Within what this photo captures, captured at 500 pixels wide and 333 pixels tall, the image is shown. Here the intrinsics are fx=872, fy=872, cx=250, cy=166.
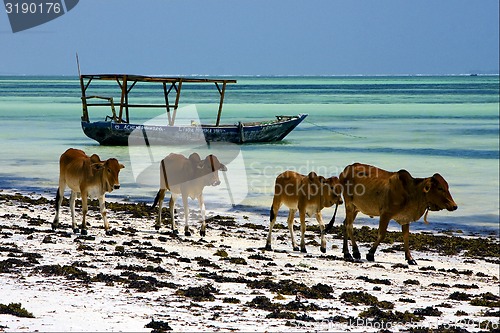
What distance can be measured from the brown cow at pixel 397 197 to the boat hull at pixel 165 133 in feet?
105

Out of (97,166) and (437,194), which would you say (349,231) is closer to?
(437,194)

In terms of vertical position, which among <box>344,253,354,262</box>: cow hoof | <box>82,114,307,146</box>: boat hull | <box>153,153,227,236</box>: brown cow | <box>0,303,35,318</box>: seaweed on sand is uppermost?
<box>82,114,307,146</box>: boat hull

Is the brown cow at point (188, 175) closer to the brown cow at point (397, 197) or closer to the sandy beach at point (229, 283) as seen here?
the sandy beach at point (229, 283)

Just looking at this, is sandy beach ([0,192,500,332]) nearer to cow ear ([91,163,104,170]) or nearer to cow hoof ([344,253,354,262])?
cow hoof ([344,253,354,262])

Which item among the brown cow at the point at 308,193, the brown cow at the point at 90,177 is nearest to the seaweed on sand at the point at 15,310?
the brown cow at the point at 90,177

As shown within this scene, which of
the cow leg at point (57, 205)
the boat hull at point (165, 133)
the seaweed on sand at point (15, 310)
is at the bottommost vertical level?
the seaweed on sand at point (15, 310)

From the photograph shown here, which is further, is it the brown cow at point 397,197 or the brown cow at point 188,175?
the brown cow at point 188,175

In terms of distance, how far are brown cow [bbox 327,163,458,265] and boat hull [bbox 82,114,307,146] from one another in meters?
31.9

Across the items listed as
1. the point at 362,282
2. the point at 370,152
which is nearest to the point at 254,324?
the point at 362,282

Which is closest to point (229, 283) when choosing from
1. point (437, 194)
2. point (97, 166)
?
point (437, 194)

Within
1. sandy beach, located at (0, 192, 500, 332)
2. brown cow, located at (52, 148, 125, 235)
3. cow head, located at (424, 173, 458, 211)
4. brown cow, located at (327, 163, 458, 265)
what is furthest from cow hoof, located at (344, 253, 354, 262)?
brown cow, located at (52, 148, 125, 235)

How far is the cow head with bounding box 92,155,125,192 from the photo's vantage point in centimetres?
1792

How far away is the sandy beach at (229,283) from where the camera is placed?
1109 cm

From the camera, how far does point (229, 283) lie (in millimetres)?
13703
